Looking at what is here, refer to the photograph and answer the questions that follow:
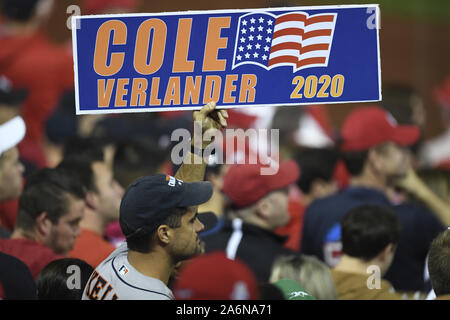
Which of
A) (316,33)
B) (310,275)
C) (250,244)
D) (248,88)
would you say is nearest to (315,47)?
(316,33)

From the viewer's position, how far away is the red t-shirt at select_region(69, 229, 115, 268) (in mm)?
3922

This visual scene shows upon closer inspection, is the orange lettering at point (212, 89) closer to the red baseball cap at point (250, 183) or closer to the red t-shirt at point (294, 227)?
the red baseball cap at point (250, 183)

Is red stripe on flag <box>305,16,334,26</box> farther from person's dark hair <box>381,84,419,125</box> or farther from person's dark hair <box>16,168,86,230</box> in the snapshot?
person's dark hair <box>381,84,419,125</box>

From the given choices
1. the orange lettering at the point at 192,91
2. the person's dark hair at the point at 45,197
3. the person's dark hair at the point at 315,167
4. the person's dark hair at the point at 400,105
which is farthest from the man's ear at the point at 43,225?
the person's dark hair at the point at 400,105

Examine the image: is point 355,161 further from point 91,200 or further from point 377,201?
point 91,200

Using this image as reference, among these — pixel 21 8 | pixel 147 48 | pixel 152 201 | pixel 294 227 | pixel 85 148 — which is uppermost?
pixel 21 8

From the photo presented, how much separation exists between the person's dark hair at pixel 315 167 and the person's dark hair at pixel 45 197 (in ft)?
7.22

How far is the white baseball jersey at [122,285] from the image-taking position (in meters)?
2.86

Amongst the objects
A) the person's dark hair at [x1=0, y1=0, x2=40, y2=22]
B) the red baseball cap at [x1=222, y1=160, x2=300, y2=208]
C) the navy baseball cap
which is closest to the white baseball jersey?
the navy baseball cap

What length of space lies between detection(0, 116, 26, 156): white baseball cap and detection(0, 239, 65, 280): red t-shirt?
63 cm

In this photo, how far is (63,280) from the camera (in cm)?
332

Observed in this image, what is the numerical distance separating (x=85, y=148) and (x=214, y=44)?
2.29 meters
